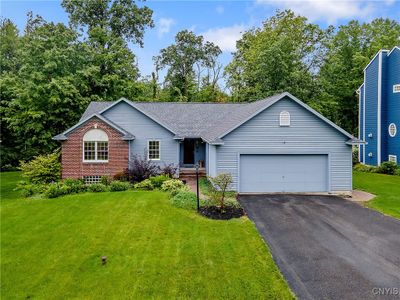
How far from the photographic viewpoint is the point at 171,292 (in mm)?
6840

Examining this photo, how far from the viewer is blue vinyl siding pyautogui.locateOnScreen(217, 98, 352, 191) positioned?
16562 mm

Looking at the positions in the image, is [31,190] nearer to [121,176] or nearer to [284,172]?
[121,176]

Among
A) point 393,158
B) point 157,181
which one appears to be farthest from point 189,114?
point 393,158

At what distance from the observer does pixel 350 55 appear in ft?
127

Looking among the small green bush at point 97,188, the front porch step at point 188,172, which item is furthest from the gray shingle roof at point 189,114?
the small green bush at point 97,188

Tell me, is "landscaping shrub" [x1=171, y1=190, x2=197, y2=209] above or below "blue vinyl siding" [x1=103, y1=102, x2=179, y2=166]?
below

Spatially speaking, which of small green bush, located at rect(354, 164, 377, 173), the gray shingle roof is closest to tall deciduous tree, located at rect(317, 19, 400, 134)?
small green bush, located at rect(354, 164, 377, 173)

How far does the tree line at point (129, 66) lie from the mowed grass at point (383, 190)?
11.4m

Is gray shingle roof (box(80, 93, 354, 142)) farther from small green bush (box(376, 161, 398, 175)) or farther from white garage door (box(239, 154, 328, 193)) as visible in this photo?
small green bush (box(376, 161, 398, 175))

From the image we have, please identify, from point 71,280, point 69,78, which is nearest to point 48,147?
point 69,78

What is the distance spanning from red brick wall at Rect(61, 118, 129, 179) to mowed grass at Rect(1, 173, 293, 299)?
18.7ft

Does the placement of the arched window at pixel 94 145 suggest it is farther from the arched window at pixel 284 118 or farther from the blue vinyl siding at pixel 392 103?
the blue vinyl siding at pixel 392 103

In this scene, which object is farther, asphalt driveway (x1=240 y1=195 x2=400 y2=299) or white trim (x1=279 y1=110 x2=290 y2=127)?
white trim (x1=279 y1=110 x2=290 y2=127)

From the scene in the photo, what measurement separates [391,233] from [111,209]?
35.2 feet
